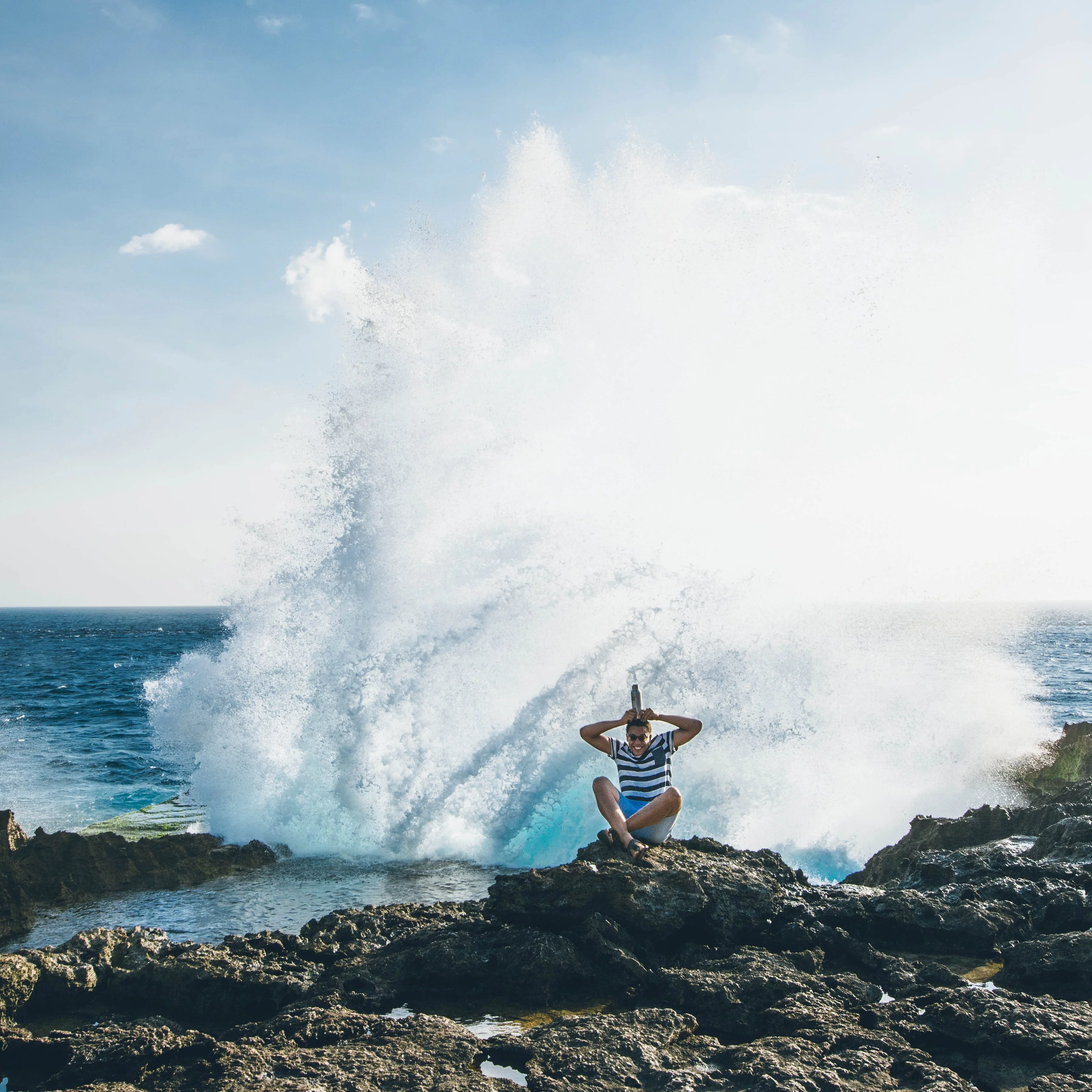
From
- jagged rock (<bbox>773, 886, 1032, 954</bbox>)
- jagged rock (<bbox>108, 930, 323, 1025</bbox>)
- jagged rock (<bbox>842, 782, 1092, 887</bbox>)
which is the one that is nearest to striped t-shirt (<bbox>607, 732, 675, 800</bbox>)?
jagged rock (<bbox>773, 886, 1032, 954</bbox>)

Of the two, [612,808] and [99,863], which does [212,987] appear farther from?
[99,863]

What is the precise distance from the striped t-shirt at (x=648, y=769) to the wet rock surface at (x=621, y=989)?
0.46m

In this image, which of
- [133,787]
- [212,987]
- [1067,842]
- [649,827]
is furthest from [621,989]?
[133,787]

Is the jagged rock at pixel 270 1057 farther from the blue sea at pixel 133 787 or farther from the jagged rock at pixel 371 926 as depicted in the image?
the blue sea at pixel 133 787

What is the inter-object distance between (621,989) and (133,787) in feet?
49.5

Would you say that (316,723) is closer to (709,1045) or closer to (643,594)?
(643,594)

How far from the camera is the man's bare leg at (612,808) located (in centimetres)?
601

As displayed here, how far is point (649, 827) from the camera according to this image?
6.16 meters

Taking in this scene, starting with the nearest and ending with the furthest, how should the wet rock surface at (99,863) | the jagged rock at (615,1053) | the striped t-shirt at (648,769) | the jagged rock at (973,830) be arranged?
the jagged rock at (615,1053) → the striped t-shirt at (648,769) → the jagged rock at (973,830) → the wet rock surface at (99,863)

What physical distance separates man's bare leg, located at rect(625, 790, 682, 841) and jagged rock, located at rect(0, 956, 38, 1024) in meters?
3.88

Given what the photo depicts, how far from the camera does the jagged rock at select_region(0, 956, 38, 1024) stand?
16.2ft

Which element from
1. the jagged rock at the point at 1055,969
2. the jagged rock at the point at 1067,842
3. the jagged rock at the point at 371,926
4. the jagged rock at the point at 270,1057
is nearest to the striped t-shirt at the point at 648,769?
the jagged rock at the point at 371,926

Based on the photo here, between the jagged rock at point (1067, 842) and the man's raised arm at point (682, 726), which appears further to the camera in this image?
the jagged rock at point (1067, 842)

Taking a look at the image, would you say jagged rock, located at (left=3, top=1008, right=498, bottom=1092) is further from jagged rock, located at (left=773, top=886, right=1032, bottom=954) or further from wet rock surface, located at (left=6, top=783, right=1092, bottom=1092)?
jagged rock, located at (left=773, top=886, right=1032, bottom=954)
